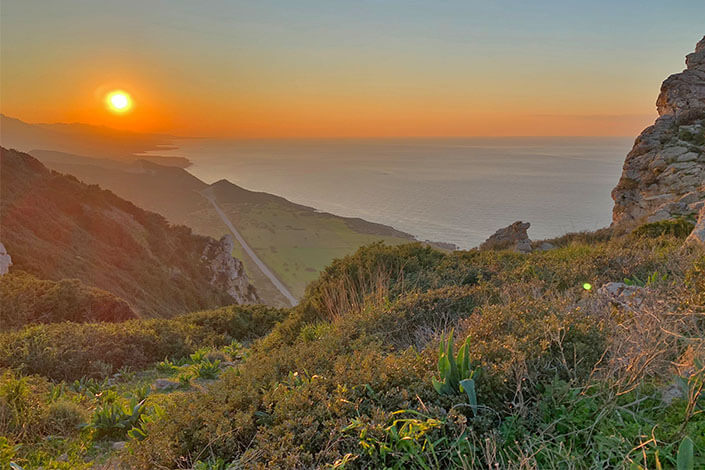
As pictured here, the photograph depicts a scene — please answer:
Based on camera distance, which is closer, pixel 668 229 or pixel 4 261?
pixel 668 229

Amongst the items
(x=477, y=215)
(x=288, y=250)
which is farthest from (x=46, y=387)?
(x=477, y=215)

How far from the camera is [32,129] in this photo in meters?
124

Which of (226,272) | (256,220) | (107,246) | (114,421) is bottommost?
(226,272)

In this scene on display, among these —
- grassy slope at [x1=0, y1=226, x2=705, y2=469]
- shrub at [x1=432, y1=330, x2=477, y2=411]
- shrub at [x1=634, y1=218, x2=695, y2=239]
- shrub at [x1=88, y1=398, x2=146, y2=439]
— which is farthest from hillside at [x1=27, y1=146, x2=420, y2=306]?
shrub at [x1=432, y1=330, x2=477, y2=411]

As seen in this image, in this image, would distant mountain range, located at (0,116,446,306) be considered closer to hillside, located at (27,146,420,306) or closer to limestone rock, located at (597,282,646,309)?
hillside, located at (27,146,420,306)

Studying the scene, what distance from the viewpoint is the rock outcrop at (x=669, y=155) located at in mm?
18159

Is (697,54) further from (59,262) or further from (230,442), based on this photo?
(59,262)

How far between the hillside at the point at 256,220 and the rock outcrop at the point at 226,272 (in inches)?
107

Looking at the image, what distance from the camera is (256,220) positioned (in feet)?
207

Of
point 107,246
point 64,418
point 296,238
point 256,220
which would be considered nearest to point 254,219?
point 256,220

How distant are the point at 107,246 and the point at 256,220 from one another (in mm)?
35354

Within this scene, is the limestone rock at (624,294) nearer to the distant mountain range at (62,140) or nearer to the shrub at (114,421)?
the shrub at (114,421)

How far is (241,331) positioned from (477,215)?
4923 centimetres

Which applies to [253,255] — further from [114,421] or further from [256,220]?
[114,421]
